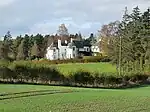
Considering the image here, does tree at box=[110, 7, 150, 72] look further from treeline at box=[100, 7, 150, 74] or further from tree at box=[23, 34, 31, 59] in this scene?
tree at box=[23, 34, 31, 59]

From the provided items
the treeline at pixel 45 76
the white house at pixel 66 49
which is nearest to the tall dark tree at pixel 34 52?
the white house at pixel 66 49

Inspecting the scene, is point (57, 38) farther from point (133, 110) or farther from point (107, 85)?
point (133, 110)

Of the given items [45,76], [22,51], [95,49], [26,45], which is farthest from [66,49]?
[45,76]

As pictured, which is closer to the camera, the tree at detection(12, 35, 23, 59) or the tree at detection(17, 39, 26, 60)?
the tree at detection(17, 39, 26, 60)

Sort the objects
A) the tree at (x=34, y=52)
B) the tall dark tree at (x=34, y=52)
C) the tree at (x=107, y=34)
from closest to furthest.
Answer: the tree at (x=107, y=34)
the tall dark tree at (x=34, y=52)
the tree at (x=34, y=52)

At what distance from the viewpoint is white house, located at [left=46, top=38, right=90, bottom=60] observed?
5551 inches

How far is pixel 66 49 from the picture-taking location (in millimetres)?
144750

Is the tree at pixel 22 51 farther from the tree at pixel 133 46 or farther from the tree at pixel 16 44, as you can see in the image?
the tree at pixel 133 46

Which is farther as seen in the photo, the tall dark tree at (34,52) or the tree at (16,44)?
the tall dark tree at (34,52)

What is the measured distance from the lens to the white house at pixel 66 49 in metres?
141

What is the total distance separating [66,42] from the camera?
5832 inches

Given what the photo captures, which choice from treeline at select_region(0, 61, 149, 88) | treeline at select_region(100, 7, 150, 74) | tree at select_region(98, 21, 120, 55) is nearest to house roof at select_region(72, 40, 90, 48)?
tree at select_region(98, 21, 120, 55)

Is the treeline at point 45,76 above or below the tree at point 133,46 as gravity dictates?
below

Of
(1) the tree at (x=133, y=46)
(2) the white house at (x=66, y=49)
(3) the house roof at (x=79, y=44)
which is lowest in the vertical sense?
(1) the tree at (x=133, y=46)
